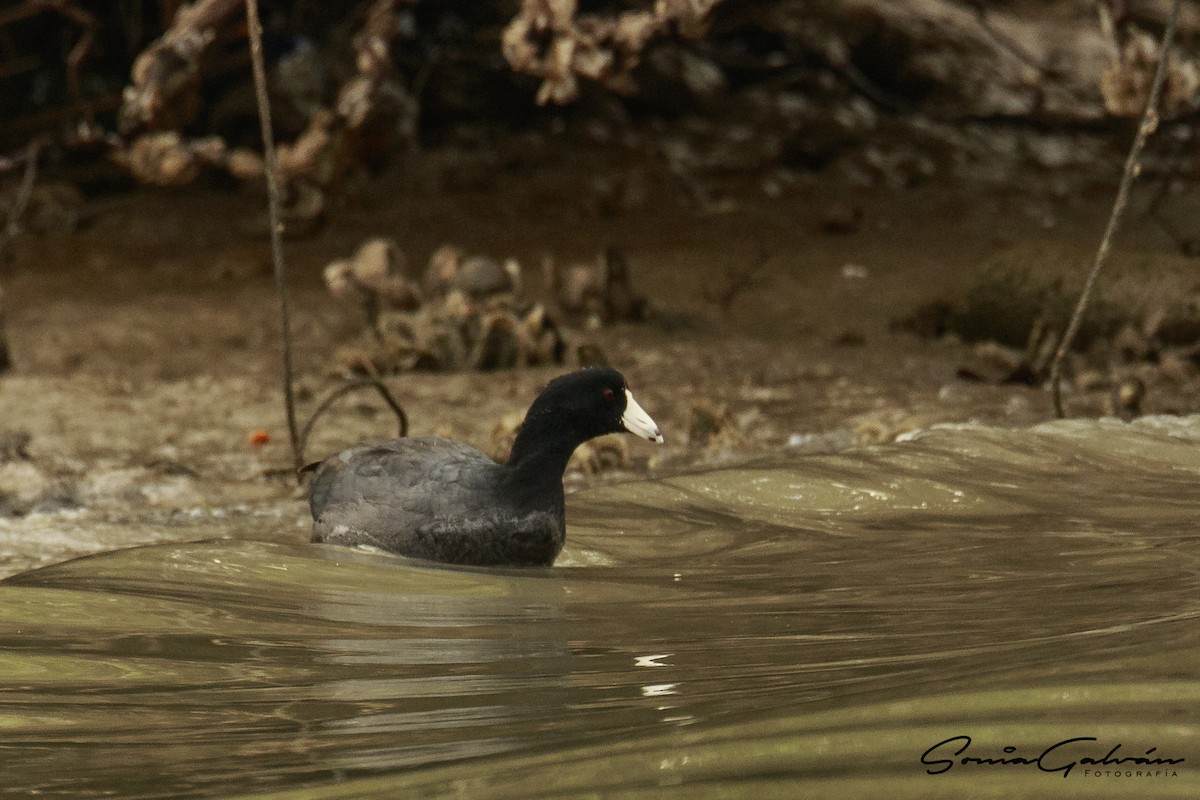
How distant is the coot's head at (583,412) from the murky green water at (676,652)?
259mm

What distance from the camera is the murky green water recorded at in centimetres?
192

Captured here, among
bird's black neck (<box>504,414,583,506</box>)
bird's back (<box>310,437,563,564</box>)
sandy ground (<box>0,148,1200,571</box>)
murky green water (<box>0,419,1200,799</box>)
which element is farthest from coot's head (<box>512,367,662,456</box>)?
sandy ground (<box>0,148,1200,571</box>)

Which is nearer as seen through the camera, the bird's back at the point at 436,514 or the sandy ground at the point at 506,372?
the bird's back at the point at 436,514

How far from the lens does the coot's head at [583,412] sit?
3.63m

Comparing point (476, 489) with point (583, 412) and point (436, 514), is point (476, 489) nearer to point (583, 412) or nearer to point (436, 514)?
point (436, 514)

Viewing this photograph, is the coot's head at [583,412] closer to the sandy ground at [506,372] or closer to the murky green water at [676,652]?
the murky green water at [676,652]

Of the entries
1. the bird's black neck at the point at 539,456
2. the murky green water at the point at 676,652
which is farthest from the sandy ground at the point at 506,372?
the murky green water at the point at 676,652

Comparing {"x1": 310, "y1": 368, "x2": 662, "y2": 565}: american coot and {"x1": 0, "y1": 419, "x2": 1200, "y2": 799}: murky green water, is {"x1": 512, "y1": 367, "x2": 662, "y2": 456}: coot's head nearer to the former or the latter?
{"x1": 310, "y1": 368, "x2": 662, "y2": 565}: american coot

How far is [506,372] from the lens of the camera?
6.58 metres

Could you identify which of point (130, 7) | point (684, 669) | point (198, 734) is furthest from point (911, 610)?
point (130, 7)

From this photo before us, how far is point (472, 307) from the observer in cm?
668

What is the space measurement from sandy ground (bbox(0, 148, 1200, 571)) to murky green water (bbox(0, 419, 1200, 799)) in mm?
825

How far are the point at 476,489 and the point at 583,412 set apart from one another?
1.05ft

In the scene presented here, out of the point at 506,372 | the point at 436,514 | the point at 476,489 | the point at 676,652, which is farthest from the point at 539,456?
the point at 506,372
